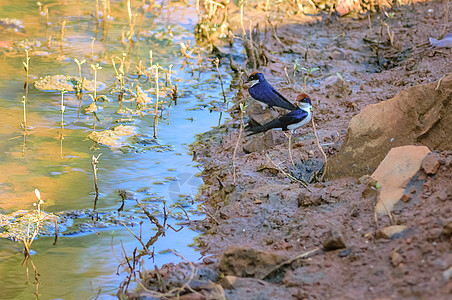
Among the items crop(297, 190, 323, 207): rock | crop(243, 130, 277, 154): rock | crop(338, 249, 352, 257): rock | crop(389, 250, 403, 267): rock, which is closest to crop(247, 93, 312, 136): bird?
crop(243, 130, 277, 154): rock

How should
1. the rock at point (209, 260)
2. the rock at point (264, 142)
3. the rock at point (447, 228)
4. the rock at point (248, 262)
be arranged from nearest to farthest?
the rock at point (447, 228) → the rock at point (248, 262) → the rock at point (209, 260) → the rock at point (264, 142)

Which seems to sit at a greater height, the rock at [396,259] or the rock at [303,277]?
the rock at [396,259]

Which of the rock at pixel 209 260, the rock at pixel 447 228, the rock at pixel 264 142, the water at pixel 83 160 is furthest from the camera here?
the rock at pixel 264 142

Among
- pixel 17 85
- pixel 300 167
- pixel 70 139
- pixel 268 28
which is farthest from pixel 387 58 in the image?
pixel 17 85

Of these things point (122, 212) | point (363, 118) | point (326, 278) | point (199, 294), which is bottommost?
point (122, 212)

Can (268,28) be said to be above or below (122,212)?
above

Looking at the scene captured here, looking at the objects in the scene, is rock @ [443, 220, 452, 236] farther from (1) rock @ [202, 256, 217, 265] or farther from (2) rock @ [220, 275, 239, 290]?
(1) rock @ [202, 256, 217, 265]

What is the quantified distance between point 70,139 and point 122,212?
1527 millimetres

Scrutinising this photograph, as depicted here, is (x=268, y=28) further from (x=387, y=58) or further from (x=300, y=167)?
(x=300, y=167)

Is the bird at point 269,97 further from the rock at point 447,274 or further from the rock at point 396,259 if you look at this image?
the rock at point 447,274

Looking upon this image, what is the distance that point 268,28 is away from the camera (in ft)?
28.2

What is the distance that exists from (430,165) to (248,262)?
1.24 m

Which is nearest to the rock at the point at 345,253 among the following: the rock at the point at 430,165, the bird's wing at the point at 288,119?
the rock at the point at 430,165

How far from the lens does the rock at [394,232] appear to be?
2936 mm
